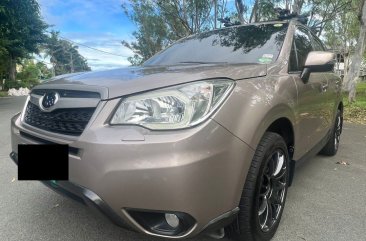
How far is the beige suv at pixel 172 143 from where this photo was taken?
187 cm

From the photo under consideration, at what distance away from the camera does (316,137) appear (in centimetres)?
369

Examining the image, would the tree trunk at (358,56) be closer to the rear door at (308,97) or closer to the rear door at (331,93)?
the rear door at (331,93)

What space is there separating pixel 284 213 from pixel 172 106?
1683 mm

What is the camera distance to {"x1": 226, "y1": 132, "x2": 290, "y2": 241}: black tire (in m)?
2.20

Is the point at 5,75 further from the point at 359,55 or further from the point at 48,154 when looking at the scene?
the point at 48,154

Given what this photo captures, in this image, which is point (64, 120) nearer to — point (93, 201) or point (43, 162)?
point (43, 162)

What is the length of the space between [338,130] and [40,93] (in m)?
4.31

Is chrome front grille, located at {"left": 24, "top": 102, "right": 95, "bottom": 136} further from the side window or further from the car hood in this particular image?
the side window

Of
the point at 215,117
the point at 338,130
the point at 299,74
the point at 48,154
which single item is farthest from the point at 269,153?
the point at 338,130

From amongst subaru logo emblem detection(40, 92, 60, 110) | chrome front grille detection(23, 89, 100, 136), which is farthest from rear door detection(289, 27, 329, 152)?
subaru logo emblem detection(40, 92, 60, 110)

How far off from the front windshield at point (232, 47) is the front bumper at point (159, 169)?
1.28 metres

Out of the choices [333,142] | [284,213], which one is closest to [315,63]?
[284,213]

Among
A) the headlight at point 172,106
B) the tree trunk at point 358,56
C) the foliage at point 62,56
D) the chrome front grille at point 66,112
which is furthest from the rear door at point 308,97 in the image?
the foliage at point 62,56

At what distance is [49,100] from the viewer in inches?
92.0
